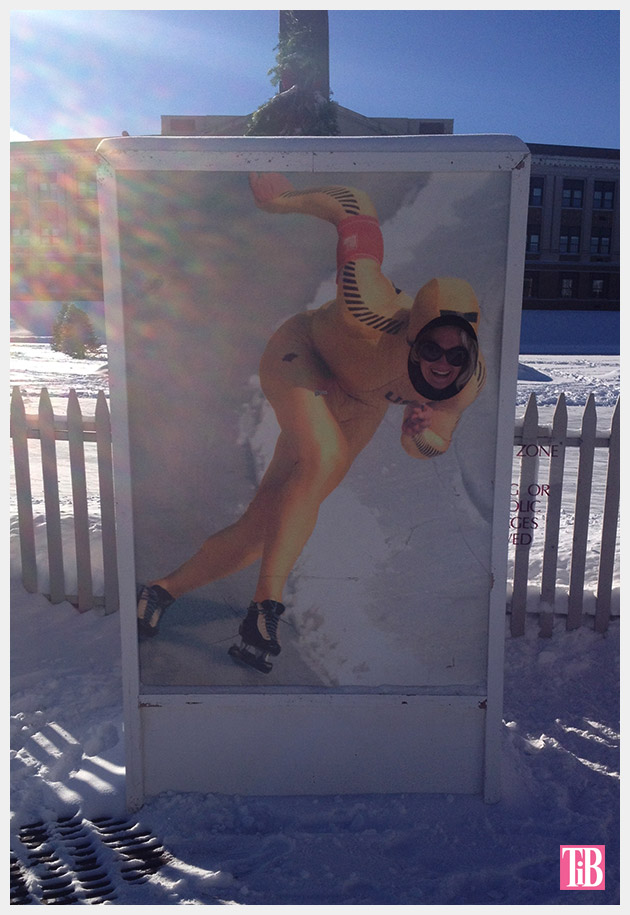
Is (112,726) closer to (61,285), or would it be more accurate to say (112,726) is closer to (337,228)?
(337,228)

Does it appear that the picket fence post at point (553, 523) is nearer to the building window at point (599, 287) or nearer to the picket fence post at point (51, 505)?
the picket fence post at point (51, 505)

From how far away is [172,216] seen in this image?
2621 millimetres

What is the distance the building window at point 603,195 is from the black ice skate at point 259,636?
4737 cm

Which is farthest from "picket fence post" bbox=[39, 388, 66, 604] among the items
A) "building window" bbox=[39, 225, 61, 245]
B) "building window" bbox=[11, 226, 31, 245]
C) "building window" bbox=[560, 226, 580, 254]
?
"building window" bbox=[560, 226, 580, 254]

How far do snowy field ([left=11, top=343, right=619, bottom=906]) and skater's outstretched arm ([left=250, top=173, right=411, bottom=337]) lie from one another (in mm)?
2198

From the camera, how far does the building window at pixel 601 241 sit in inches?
1684

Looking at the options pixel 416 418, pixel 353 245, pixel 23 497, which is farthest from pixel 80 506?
pixel 353 245

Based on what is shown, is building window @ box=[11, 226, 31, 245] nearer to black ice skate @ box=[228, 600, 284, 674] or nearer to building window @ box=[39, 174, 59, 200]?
building window @ box=[39, 174, 59, 200]

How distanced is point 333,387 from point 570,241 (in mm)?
45589

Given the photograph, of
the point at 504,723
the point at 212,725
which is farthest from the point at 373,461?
the point at 504,723

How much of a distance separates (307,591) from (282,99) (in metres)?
14.8

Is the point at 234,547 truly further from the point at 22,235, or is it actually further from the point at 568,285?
the point at 568,285

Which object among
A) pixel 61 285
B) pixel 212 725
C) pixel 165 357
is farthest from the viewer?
pixel 61 285

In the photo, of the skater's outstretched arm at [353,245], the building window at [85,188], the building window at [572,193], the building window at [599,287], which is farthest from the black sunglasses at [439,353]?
the building window at [572,193]
